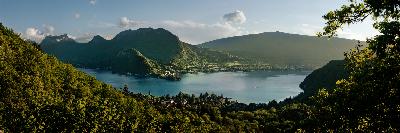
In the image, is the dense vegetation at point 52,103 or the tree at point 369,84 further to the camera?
the dense vegetation at point 52,103

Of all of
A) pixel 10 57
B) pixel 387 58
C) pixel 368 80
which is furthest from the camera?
pixel 10 57

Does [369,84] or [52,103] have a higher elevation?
[369,84]

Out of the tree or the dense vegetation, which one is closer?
the tree

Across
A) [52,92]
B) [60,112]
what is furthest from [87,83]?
[60,112]

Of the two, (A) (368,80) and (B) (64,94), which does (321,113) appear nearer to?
(A) (368,80)

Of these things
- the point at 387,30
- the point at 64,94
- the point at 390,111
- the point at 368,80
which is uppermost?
the point at 387,30

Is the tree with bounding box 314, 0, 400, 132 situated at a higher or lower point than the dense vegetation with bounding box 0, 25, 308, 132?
higher

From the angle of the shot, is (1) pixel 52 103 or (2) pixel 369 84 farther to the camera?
(1) pixel 52 103

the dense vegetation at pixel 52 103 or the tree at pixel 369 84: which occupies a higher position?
the tree at pixel 369 84
